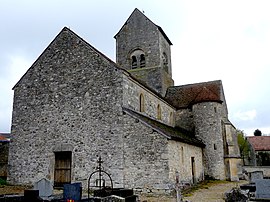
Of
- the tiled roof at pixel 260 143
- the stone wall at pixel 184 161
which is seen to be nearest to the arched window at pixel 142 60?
the stone wall at pixel 184 161

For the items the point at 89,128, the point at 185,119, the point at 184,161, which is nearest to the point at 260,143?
the point at 185,119

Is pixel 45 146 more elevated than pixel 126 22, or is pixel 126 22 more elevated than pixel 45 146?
pixel 126 22

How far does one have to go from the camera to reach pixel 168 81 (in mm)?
31359

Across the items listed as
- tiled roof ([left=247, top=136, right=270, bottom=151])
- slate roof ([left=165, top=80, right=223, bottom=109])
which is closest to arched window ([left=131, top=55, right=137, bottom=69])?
slate roof ([left=165, top=80, right=223, bottom=109])

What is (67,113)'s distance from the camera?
18672mm

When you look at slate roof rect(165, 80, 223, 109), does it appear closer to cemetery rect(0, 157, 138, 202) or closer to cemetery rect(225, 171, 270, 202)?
cemetery rect(225, 171, 270, 202)

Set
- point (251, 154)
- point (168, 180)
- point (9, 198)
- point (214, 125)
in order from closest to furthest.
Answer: point (9, 198), point (168, 180), point (214, 125), point (251, 154)

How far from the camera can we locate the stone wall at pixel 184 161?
16.1m

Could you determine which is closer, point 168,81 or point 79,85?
point 79,85

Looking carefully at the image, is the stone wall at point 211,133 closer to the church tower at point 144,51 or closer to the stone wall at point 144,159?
the church tower at point 144,51

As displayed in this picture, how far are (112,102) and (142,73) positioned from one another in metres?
12.7

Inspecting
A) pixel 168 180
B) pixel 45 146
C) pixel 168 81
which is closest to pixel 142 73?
pixel 168 81

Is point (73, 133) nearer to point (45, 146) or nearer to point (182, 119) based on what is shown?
point (45, 146)

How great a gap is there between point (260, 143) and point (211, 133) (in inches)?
1037
